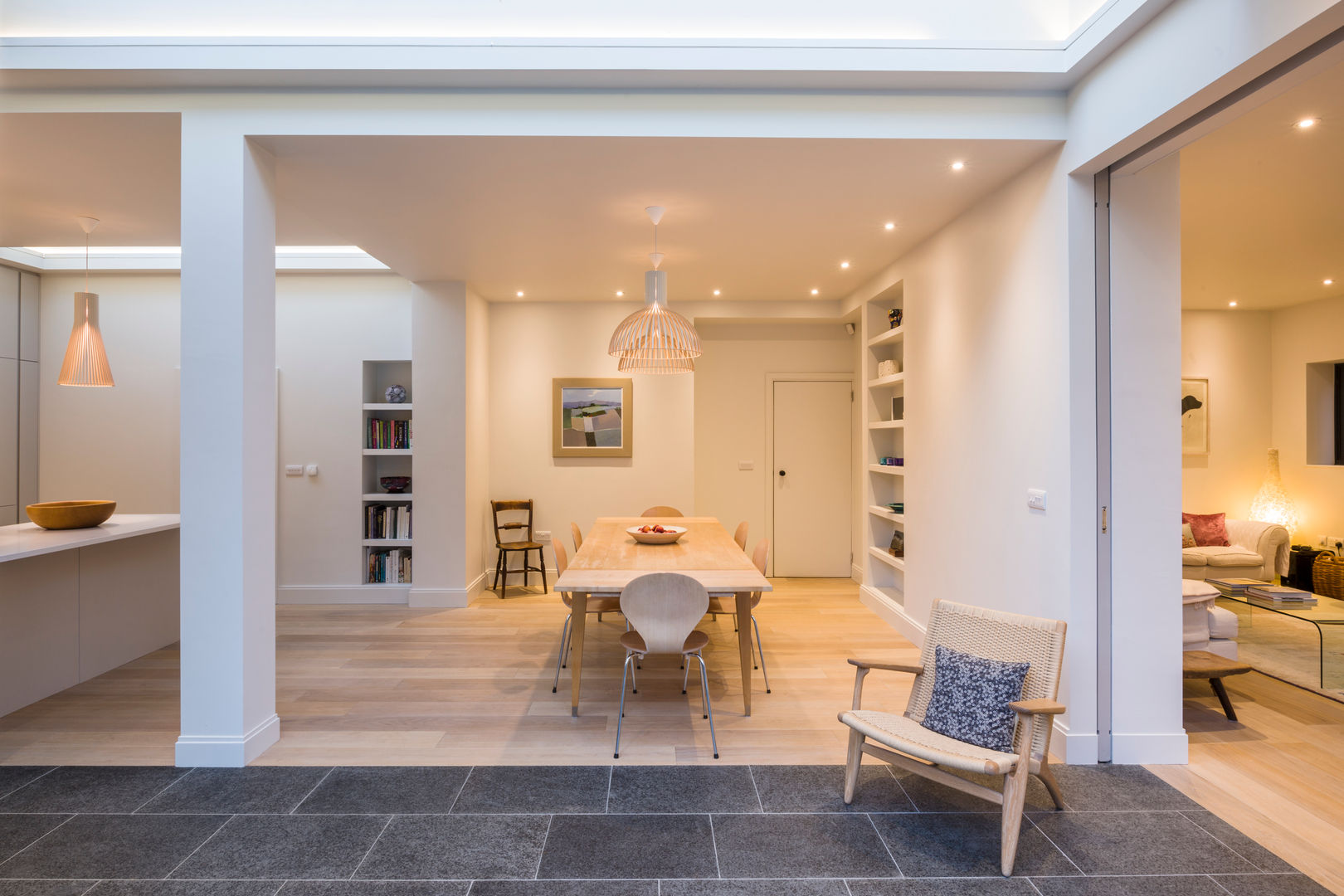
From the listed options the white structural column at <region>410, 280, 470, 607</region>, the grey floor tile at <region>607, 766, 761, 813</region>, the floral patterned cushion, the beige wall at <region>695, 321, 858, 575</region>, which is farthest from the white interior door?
the floral patterned cushion

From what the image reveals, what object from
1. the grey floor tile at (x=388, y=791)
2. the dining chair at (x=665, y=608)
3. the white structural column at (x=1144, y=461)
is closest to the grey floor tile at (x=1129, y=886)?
the white structural column at (x=1144, y=461)

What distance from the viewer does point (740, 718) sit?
137 inches

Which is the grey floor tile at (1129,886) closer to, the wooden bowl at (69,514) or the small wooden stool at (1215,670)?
the small wooden stool at (1215,670)

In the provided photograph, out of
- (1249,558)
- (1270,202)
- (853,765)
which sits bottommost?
(853,765)

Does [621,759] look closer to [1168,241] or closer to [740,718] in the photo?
[740,718]

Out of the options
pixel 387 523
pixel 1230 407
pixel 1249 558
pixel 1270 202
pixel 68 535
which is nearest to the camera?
pixel 1270 202

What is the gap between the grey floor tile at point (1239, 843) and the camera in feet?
7.25

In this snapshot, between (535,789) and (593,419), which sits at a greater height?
(593,419)

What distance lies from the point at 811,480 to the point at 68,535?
590 cm

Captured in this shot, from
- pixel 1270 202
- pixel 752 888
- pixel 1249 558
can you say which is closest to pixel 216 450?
pixel 752 888

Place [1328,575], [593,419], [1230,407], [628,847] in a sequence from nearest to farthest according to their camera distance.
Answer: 1. [628,847]
2. [1328,575]
3. [1230,407]
4. [593,419]

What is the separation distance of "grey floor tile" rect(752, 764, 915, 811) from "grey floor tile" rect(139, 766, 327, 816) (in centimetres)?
186

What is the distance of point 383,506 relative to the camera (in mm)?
6062

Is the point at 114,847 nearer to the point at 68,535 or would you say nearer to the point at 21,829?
the point at 21,829
